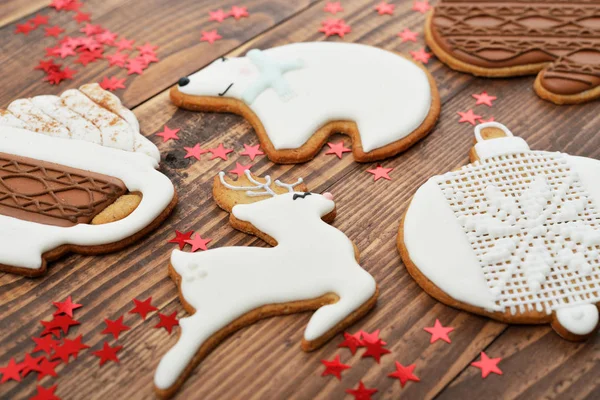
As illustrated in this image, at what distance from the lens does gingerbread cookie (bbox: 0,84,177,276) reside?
66.1 inches

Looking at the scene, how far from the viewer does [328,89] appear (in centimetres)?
202

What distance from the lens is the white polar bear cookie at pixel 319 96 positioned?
1.91m

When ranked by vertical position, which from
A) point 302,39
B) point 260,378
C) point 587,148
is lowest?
point 260,378

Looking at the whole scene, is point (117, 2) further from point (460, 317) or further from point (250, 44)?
point (460, 317)

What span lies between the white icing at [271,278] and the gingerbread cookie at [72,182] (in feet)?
0.74

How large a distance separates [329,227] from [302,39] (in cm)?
91

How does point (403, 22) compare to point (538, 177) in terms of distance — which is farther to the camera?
point (403, 22)

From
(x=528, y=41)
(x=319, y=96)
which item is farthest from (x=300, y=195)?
(x=528, y=41)

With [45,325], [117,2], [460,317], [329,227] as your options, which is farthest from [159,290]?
→ [117,2]

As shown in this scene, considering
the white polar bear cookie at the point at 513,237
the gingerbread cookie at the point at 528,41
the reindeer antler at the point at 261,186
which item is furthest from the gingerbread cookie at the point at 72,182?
the gingerbread cookie at the point at 528,41

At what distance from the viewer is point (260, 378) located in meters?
1.49

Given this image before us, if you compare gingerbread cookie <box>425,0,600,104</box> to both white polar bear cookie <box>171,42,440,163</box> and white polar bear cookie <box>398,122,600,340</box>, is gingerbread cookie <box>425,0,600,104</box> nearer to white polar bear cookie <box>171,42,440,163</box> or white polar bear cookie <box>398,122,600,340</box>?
white polar bear cookie <box>171,42,440,163</box>

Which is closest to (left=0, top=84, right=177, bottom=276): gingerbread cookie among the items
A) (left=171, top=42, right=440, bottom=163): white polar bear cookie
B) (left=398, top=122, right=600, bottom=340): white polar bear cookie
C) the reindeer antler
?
the reindeer antler

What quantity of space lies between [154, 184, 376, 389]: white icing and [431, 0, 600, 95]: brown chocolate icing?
0.90 m
